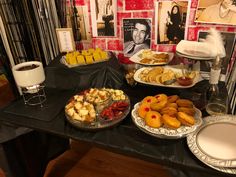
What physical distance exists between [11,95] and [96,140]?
1245 mm

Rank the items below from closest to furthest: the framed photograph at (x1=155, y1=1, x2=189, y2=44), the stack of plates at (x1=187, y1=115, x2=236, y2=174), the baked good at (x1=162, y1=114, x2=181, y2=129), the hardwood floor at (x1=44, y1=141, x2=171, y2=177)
Result: the stack of plates at (x1=187, y1=115, x2=236, y2=174)
the baked good at (x1=162, y1=114, x2=181, y2=129)
the framed photograph at (x1=155, y1=1, x2=189, y2=44)
the hardwood floor at (x1=44, y1=141, x2=171, y2=177)

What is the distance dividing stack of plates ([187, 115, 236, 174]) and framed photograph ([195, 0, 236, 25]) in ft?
1.72

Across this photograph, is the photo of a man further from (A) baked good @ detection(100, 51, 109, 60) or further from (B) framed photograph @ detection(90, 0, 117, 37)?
(A) baked good @ detection(100, 51, 109, 60)

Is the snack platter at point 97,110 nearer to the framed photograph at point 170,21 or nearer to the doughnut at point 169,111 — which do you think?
the doughnut at point 169,111

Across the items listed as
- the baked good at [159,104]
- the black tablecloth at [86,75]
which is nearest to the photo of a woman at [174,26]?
the black tablecloth at [86,75]

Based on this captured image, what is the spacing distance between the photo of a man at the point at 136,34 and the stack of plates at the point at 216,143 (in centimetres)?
64

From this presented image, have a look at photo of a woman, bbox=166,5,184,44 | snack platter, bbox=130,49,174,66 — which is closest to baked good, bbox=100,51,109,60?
snack platter, bbox=130,49,174,66

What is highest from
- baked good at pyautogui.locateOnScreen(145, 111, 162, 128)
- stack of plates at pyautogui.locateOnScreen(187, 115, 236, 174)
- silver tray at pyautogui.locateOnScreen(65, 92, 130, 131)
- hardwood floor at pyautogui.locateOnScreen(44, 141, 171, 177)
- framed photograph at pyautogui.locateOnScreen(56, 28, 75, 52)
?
framed photograph at pyautogui.locateOnScreen(56, 28, 75, 52)

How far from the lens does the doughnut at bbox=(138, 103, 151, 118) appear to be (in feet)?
2.86

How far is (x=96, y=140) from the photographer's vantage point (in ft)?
2.76

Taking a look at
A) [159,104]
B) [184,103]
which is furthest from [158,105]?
[184,103]

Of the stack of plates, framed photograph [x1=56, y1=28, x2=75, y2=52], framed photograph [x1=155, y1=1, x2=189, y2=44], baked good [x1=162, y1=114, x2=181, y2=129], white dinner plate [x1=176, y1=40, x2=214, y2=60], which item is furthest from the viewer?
framed photograph [x1=56, y1=28, x2=75, y2=52]

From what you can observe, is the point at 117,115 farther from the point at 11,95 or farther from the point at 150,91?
the point at 11,95

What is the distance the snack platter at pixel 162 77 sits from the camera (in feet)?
3.46
